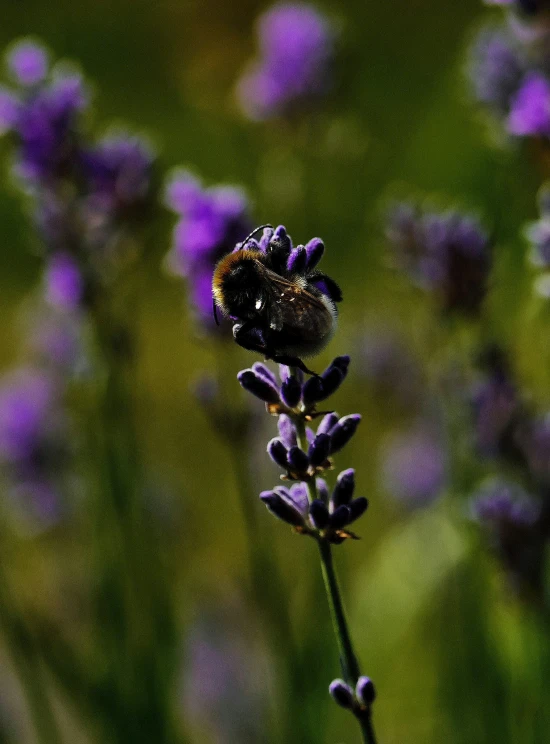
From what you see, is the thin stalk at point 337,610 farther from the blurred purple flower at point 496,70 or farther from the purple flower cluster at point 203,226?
the blurred purple flower at point 496,70

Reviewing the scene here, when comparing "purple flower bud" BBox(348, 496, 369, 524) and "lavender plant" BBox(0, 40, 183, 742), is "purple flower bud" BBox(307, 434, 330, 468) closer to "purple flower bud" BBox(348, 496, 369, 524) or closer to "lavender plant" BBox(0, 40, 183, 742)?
"purple flower bud" BBox(348, 496, 369, 524)

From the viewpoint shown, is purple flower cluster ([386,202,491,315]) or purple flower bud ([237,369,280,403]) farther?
purple flower cluster ([386,202,491,315])

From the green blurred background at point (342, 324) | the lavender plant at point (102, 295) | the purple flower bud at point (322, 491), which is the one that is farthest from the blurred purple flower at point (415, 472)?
the purple flower bud at point (322, 491)

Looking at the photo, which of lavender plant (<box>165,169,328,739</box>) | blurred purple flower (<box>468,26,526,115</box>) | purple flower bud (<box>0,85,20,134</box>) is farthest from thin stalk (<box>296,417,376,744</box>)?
blurred purple flower (<box>468,26,526,115</box>)

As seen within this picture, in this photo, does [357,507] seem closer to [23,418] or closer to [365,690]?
[365,690]

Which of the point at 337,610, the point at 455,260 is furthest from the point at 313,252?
the point at 455,260
